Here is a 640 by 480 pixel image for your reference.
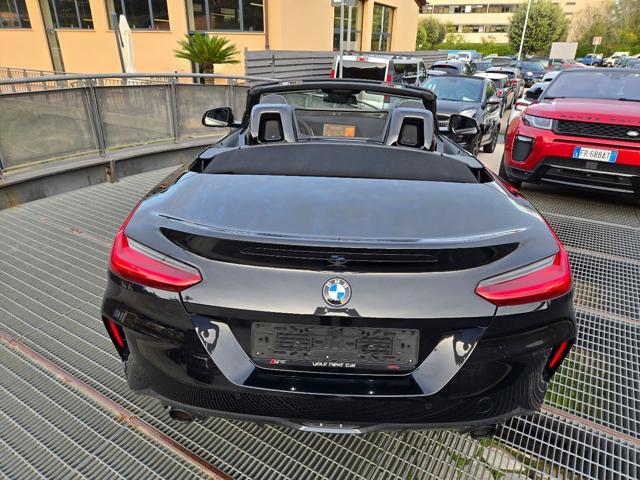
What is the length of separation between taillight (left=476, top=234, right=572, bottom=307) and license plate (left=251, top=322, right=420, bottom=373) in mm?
270

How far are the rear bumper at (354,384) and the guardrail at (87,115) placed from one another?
4292 mm

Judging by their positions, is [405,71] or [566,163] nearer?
[566,163]

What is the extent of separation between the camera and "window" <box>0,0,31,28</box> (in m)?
19.9

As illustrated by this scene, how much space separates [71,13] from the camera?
18922 millimetres

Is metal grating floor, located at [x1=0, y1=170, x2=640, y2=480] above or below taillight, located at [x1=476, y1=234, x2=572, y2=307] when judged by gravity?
below

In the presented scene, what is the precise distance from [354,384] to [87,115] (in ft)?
17.4

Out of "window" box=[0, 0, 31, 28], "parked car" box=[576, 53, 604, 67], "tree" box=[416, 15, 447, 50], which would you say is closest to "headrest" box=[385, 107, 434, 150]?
"window" box=[0, 0, 31, 28]

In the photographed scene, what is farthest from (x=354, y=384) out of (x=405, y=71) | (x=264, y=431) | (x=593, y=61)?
(x=593, y=61)

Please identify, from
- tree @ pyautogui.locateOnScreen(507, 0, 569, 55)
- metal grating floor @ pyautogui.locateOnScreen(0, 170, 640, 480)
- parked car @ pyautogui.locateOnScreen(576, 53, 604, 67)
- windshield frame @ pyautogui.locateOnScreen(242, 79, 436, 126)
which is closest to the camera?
metal grating floor @ pyautogui.locateOnScreen(0, 170, 640, 480)

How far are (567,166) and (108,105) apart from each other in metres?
5.66

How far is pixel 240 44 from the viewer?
54.0 feet

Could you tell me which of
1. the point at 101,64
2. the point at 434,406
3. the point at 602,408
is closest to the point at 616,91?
the point at 602,408

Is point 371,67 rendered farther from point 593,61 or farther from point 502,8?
point 502,8

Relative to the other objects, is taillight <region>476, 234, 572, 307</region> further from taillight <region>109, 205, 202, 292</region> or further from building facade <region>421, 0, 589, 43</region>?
building facade <region>421, 0, 589, 43</region>
